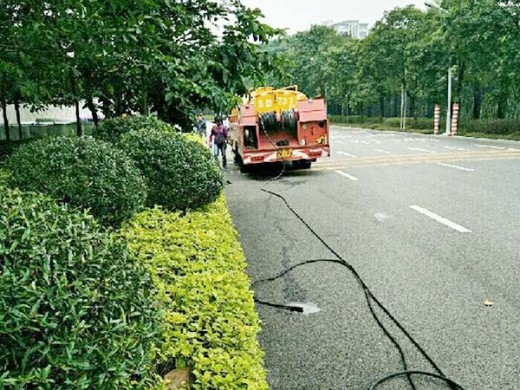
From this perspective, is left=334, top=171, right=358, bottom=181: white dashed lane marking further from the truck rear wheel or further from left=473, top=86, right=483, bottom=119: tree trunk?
left=473, top=86, right=483, bottom=119: tree trunk

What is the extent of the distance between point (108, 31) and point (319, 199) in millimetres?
5861

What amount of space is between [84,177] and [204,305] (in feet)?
6.65

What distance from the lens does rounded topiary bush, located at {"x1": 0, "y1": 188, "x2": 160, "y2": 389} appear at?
1.45 metres

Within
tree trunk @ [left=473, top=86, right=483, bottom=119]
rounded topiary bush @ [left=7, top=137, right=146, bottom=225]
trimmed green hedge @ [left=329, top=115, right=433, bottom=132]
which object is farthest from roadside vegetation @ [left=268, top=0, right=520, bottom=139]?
rounded topiary bush @ [left=7, top=137, right=146, bottom=225]

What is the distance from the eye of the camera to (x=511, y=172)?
12156mm

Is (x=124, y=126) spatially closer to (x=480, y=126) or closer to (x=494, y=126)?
(x=494, y=126)

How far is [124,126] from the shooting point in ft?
28.2

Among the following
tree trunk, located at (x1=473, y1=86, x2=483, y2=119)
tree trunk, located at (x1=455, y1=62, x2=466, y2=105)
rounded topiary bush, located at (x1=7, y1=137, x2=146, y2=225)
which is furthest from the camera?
tree trunk, located at (x1=473, y1=86, x2=483, y2=119)

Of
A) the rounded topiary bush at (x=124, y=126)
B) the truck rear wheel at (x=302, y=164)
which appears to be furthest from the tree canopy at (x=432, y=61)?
the truck rear wheel at (x=302, y=164)

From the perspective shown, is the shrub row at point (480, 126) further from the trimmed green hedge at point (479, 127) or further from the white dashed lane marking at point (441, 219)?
the white dashed lane marking at point (441, 219)

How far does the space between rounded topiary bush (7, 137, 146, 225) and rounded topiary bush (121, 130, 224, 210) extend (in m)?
0.84

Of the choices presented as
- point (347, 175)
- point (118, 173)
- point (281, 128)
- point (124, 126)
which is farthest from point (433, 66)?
point (118, 173)

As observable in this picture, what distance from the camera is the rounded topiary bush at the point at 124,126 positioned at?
8219 millimetres

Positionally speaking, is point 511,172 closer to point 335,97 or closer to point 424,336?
point 424,336
